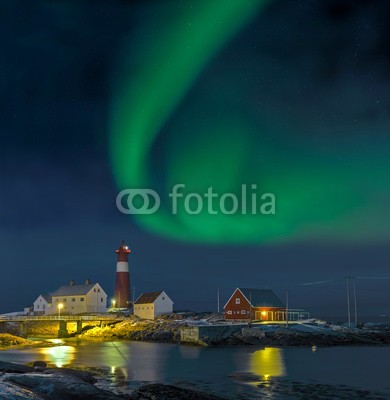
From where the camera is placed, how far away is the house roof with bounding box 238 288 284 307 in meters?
82.4

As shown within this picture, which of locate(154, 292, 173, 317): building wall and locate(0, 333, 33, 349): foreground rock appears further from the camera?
locate(154, 292, 173, 317): building wall

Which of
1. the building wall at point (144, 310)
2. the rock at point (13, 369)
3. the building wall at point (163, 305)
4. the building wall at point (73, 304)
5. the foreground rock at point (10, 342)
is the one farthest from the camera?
the building wall at point (73, 304)

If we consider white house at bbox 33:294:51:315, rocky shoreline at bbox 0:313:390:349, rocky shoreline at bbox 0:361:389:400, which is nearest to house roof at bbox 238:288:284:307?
rocky shoreline at bbox 0:313:390:349

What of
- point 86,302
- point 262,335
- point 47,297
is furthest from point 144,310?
point 262,335

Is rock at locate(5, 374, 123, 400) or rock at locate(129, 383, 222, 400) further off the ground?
rock at locate(5, 374, 123, 400)

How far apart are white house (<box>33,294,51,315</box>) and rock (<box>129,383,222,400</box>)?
303 ft

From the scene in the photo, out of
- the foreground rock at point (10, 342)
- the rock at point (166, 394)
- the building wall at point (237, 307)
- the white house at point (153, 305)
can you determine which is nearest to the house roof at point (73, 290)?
the white house at point (153, 305)

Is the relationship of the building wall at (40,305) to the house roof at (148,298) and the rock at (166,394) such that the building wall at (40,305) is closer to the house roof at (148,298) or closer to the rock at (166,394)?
the house roof at (148,298)

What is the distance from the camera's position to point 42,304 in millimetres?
116625

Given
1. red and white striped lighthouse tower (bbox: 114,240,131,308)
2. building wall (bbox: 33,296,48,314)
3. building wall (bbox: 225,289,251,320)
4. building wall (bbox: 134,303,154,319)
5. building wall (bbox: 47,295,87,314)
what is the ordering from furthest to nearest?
building wall (bbox: 33,296,48,314), building wall (bbox: 47,295,87,314), red and white striped lighthouse tower (bbox: 114,240,131,308), building wall (bbox: 134,303,154,319), building wall (bbox: 225,289,251,320)

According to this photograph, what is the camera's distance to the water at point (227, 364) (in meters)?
34.3

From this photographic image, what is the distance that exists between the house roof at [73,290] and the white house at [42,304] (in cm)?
593

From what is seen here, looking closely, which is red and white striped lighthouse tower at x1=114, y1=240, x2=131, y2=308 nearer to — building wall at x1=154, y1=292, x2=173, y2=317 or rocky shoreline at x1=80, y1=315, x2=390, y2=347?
building wall at x1=154, y1=292, x2=173, y2=317

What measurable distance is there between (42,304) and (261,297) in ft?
191
